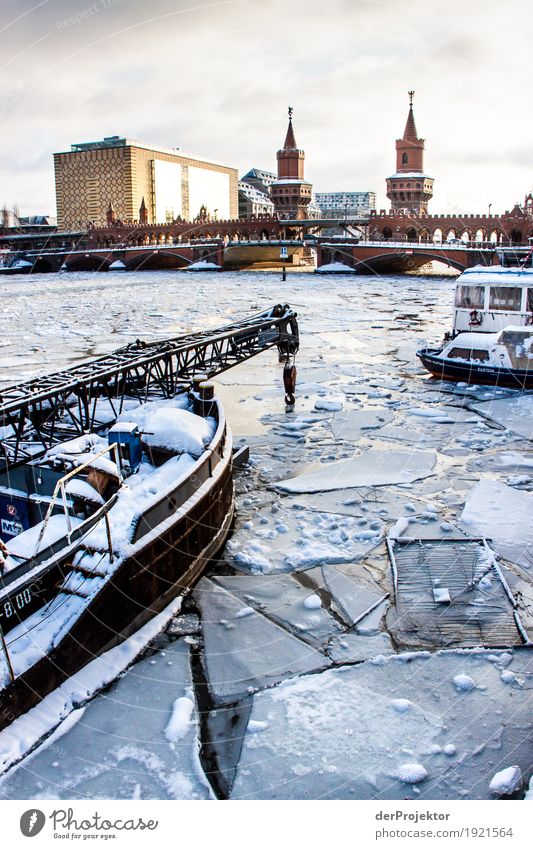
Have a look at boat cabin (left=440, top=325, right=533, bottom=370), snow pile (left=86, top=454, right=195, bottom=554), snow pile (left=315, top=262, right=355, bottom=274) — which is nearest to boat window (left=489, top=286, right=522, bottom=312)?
boat cabin (left=440, top=325, right=533, bottom=370)

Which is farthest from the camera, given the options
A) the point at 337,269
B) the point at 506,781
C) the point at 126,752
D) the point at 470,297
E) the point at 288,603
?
the point at 337,269

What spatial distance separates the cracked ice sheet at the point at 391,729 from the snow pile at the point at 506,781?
0.25 feet

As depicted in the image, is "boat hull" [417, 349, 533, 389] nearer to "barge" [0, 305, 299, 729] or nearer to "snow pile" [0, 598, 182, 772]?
"barge" [0, 305, 299, 729]

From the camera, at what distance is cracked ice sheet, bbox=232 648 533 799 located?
5535 mm

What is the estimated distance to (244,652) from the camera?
24.3 feet

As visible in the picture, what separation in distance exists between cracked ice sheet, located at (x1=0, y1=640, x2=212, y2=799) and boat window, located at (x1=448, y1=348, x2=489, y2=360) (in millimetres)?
17791

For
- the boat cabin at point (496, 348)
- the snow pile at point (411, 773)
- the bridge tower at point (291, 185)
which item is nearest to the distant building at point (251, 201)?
the bridge tower at point (291, 185)

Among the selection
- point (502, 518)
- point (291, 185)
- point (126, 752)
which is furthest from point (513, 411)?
point (291, 185)

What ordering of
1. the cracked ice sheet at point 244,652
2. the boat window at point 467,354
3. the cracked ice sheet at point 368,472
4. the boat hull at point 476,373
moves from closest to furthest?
the cracked ice sheet at point 244,652, the cracked ice sheet at point 368,472, the boat hull at point 476,373, the boat window at point 467,354

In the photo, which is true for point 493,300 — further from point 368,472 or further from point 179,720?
point 179,720

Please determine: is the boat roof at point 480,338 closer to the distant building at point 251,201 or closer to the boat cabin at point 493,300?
the boat cabin at point 493,300

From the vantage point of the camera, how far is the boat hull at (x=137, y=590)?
20.7ft

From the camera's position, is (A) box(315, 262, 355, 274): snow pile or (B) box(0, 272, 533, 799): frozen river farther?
(A) box(315, 262, 355, 274): snow pile

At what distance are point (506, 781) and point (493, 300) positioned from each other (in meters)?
20.1
